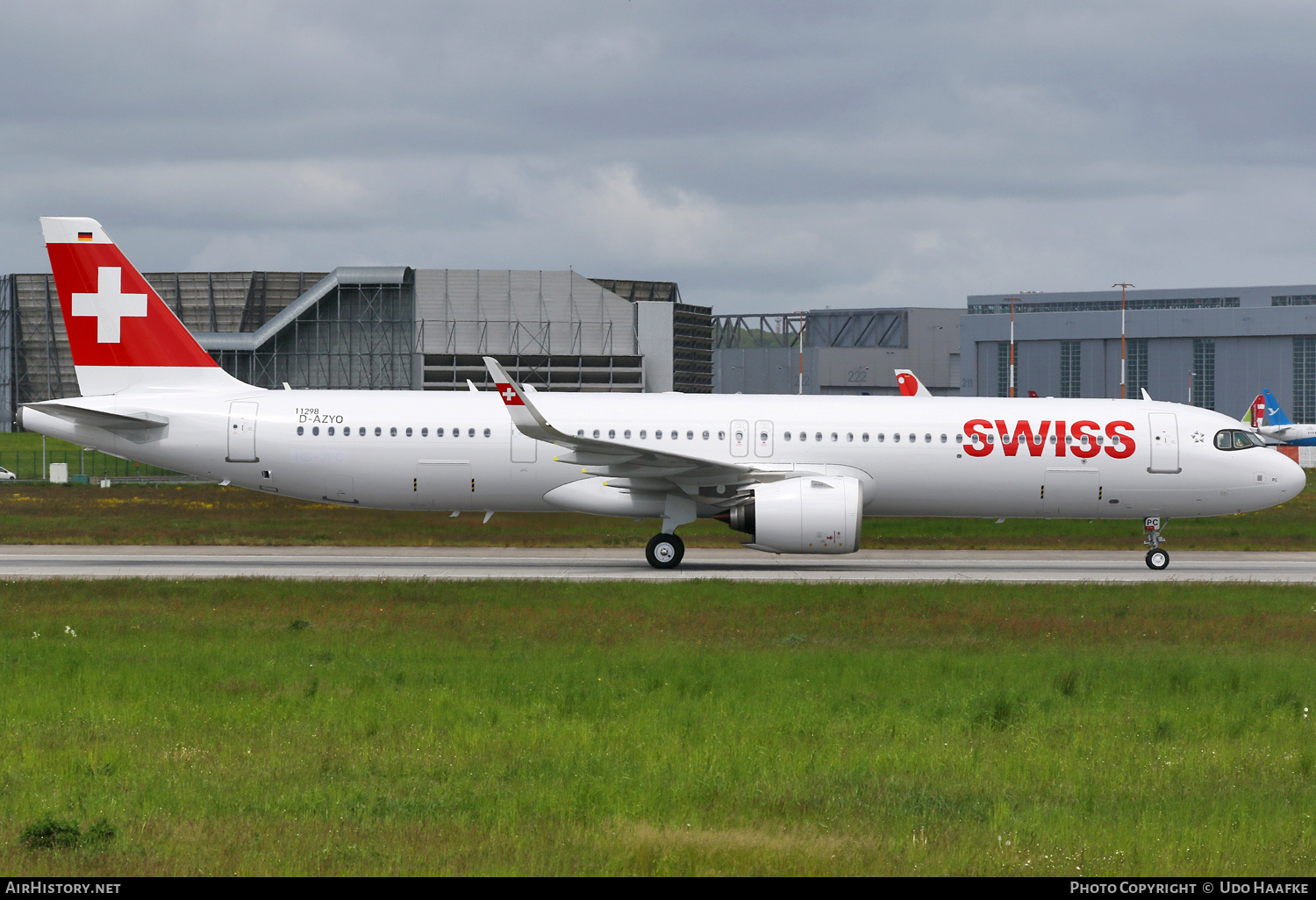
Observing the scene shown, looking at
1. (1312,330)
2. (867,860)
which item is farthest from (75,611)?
(1312,330)

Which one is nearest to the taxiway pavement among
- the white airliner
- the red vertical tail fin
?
the white airliner

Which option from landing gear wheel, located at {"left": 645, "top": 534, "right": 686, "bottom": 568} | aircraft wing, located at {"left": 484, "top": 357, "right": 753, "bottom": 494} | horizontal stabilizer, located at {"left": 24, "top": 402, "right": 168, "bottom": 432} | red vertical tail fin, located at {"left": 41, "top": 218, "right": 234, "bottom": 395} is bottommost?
landing gear wheel, located at {"left": 645, "top": 534, "right": 686, "bottom": 568}

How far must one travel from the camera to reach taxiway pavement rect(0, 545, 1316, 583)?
25.8 m

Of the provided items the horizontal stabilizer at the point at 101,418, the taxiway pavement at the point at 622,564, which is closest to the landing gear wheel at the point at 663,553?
the taxiway pavement at the point at 622,564

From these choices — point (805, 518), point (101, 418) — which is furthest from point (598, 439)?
point (101, 418)

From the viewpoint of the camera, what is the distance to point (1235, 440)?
28844mm

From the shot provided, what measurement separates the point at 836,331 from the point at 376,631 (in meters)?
125

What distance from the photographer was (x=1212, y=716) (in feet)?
41.1

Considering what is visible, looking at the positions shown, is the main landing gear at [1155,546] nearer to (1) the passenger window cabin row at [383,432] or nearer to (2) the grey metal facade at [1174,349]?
(1) the passenger window cabin row at [383,432]

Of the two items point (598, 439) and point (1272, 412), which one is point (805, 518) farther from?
point (1272, 412)

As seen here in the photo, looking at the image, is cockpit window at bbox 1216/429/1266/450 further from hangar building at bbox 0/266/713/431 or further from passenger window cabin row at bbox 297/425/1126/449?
hangar building at bbox 0/266/713/431

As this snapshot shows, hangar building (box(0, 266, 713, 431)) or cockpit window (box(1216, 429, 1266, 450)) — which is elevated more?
hangar building (box(0, 266, 713, 431))

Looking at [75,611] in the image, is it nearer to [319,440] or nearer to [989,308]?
[319,440]

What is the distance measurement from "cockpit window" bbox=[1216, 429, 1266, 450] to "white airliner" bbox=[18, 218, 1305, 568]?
0.14 ft
